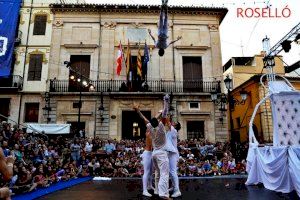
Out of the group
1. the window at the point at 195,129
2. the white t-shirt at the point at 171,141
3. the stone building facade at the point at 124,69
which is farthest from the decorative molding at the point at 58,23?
the white t-shirt at the point at 171,141

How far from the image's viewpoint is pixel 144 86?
2086cm

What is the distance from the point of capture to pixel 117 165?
1476 centimetres

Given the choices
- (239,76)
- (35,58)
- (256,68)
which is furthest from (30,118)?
(256,68)

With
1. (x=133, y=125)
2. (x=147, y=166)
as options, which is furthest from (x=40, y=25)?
(x=147, y=166)

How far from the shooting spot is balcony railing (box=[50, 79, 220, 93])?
20750mm

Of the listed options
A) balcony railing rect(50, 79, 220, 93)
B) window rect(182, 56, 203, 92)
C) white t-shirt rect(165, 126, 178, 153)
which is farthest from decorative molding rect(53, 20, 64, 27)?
white t-shirt rect(165, 126, 178, 153)

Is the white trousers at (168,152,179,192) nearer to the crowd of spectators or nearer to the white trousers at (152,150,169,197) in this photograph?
the white trousers at (152,150,169,197)

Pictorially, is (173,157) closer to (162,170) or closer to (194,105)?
(162,170)

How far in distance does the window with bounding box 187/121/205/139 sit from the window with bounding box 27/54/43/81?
12.2 m

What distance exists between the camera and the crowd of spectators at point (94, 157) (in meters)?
11.5

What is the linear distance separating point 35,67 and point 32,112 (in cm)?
359

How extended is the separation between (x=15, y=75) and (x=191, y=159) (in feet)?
48.1

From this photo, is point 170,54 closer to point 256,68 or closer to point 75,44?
point 75,44

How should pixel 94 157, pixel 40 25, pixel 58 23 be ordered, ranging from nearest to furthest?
pixel 94 157, pixel 58 23, pixel 40 25
